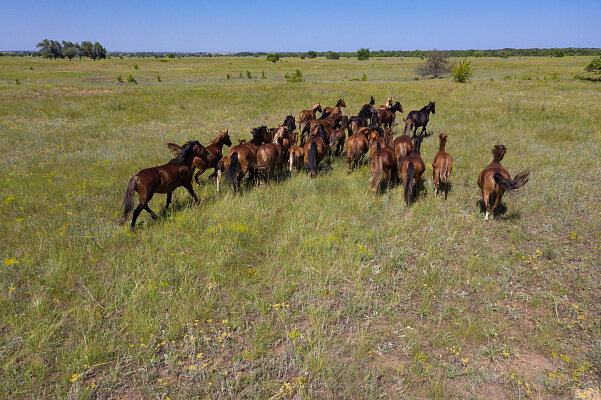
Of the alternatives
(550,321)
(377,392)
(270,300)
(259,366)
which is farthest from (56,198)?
(550,321)

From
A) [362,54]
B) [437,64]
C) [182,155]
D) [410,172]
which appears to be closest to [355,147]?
[410,172]

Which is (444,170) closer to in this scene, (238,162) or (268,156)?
(268,156)

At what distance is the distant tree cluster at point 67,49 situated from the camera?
94438mm

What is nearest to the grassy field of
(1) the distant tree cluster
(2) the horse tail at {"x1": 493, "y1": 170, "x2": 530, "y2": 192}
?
(2) the horse tail at {"x1": 493, "y1": 170, "x2": 530, "y2": 192}

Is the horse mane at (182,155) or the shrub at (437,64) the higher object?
the shrub at (437,64)

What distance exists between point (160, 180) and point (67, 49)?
415ft

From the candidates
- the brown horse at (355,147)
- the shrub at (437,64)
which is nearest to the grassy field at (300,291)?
the brown horse at (355,147)

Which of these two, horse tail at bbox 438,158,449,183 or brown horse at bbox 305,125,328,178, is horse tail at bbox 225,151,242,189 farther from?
horse tail at bbox 438,158,449,183

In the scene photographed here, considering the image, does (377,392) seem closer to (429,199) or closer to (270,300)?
(270,300)

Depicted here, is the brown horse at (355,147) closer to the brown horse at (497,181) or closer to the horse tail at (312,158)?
the horse tail at (312,158)

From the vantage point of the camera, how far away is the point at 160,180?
250 inches

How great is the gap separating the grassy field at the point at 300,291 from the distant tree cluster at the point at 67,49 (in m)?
120

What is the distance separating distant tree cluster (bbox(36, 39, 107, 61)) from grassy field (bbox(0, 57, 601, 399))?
11984 cm

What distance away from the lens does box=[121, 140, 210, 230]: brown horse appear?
6031 mm
